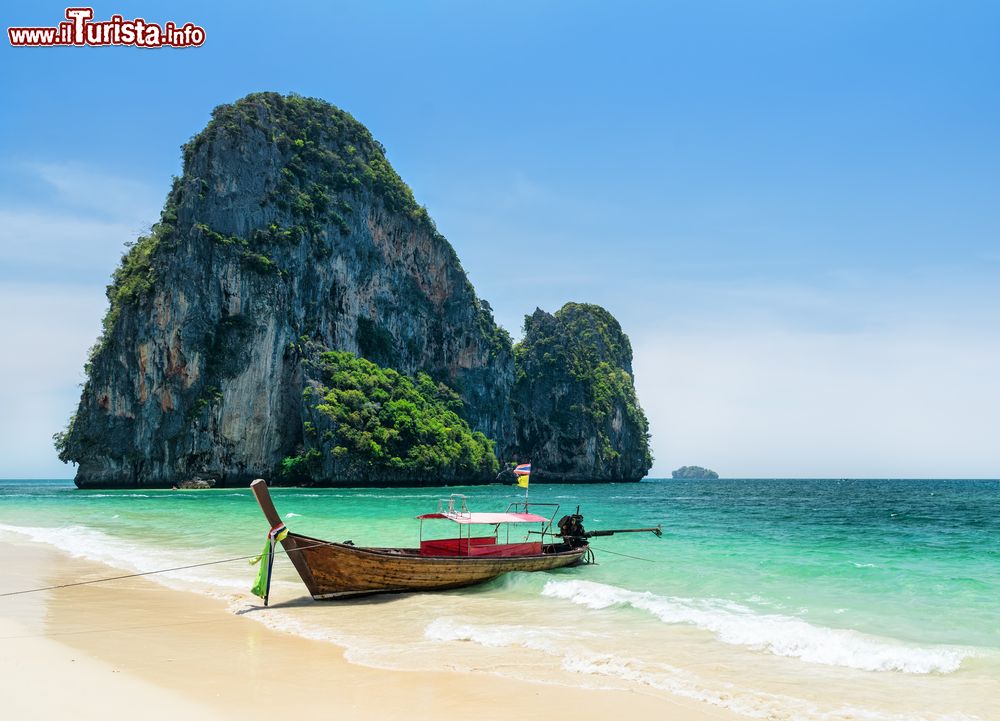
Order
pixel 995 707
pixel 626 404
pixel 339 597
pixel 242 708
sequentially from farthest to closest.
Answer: pixel 626 404
pixel 339 597
pixel 995 707
pixel 242 708

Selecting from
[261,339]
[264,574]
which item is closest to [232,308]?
[261,339]

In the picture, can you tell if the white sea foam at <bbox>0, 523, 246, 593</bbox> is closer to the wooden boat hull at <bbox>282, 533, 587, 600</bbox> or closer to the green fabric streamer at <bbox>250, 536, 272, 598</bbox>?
the green fabric streamer at <bbox>250, 536, 272, 598</bbox>

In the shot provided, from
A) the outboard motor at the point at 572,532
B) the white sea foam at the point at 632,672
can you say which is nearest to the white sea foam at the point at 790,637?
the white sea foam at the point at 632,672

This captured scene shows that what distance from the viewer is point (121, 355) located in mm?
70875

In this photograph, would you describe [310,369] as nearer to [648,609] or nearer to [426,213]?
[426,213]

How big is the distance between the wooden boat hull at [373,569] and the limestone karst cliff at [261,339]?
187 feet

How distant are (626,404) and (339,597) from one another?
111167mm

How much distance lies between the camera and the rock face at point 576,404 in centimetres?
10969

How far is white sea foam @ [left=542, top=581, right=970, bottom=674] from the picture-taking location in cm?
966

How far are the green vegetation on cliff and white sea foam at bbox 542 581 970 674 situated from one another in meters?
59.8

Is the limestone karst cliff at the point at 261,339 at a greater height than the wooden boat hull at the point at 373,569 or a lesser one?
greater

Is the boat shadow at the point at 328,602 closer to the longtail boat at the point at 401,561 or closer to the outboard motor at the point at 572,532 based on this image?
the longtail boat at the point at 401,561

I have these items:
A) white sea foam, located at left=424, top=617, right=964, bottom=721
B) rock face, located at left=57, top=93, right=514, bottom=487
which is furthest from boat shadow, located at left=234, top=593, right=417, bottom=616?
rock face, located at left=57, top=93, right=514, bottom=487

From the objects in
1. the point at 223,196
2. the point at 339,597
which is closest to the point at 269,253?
the point at 223,196
